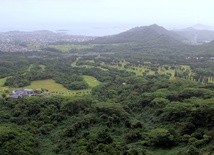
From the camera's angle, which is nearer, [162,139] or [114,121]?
[162,139]

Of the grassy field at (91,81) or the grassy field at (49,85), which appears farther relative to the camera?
the grassy field at (91,81)

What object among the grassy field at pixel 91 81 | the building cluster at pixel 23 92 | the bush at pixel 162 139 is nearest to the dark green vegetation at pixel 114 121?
the bush at pixel 162 139

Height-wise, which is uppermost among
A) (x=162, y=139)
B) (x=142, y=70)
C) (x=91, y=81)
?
(x=162, y=139)

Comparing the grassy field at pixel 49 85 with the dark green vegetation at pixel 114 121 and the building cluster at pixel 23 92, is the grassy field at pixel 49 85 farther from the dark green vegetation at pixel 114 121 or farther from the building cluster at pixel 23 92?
the building cluster at pixel 23 92

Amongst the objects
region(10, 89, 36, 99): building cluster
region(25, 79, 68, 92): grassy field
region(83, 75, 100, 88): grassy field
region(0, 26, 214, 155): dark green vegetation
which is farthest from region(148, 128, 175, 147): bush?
region(83, 75, 100, 88): grassy field

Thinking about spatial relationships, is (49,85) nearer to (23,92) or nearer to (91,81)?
(23,92)

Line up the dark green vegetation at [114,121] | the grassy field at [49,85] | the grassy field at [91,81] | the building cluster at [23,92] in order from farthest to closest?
the grassy field at [91,81] < the grassy field at [49,85] < the building cluster at [23,92] < the dark green vegetation at [114,121]

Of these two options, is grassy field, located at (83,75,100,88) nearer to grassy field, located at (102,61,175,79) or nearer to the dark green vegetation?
the dark green vegetation

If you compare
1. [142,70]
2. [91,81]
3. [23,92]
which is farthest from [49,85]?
[142,70]

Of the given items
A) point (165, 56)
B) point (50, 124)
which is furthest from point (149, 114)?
point (165, 56)
